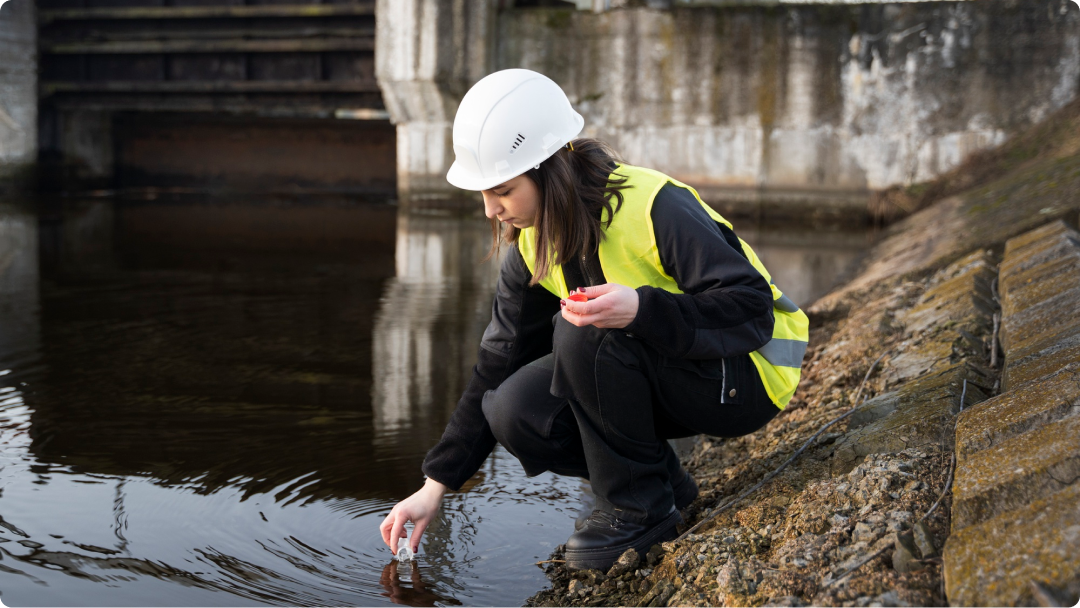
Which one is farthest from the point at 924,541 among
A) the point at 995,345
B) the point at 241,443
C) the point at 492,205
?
the point at 241,443

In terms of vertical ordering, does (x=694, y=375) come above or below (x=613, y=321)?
below

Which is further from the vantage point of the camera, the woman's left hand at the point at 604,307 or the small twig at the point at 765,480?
the small twig at the point at 765,480

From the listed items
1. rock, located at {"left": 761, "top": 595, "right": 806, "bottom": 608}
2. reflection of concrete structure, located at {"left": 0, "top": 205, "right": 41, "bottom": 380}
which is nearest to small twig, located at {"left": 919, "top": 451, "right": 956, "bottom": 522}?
rock, located at {"left": 761, "top": 595, "right": 806, "bottom": 608}

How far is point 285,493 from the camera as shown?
2617 mm

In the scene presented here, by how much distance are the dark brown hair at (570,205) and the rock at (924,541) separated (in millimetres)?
810

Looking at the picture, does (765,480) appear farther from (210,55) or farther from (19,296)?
(210,55)

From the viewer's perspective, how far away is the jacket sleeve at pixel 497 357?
86.3 inches

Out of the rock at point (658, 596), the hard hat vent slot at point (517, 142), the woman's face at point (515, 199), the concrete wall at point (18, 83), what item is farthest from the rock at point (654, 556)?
the concrete wall at point (18, 83)

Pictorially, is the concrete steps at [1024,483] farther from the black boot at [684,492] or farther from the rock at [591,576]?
the rock at [591,576]

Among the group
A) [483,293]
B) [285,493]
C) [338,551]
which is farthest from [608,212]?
[483,293]

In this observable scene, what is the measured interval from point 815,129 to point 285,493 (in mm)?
8635

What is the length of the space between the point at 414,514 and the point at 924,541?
105 centimetres

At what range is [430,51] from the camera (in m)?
10.3

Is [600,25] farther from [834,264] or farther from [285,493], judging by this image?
[285,493]
